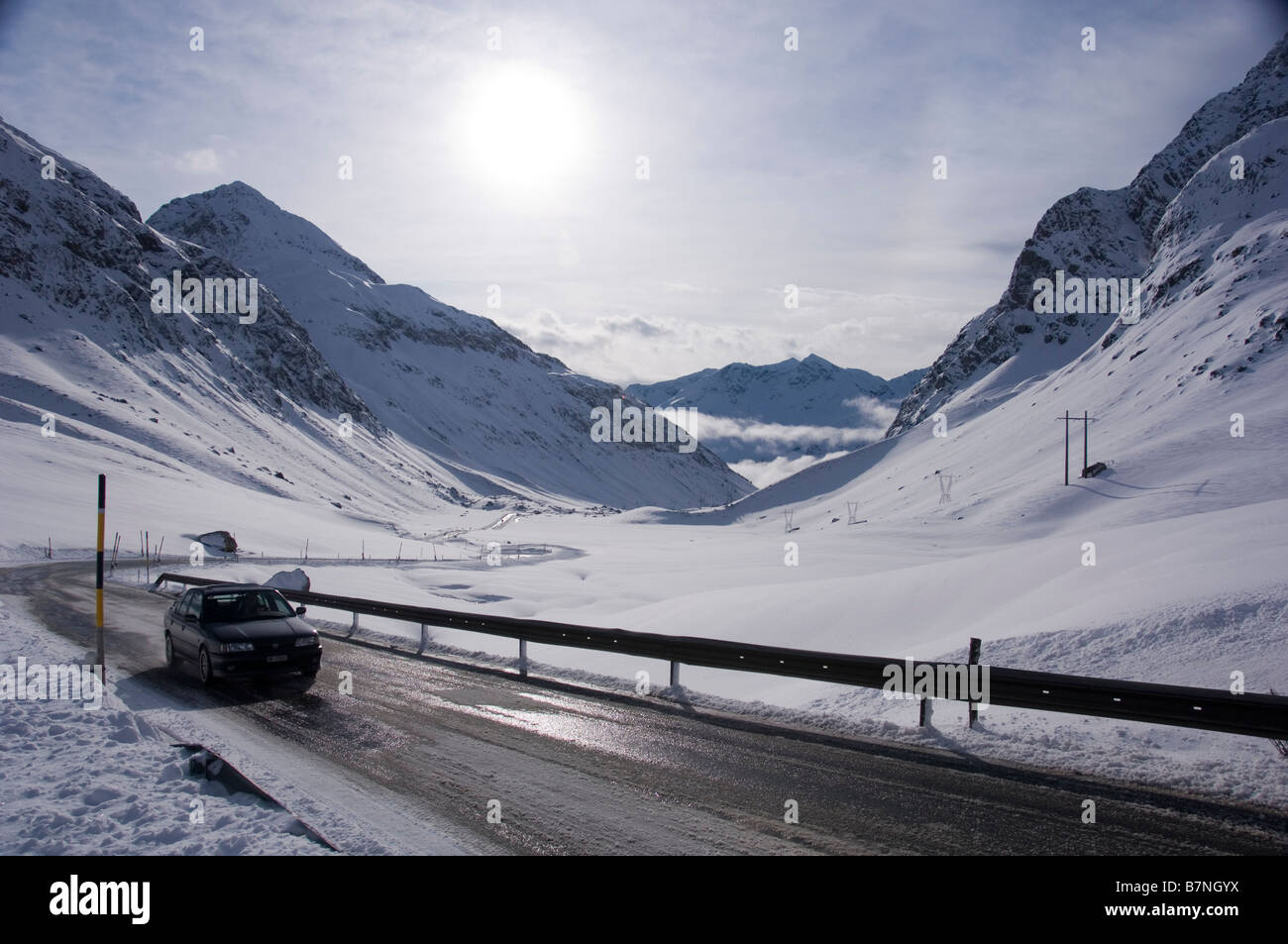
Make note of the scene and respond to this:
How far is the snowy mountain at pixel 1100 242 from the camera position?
172 m

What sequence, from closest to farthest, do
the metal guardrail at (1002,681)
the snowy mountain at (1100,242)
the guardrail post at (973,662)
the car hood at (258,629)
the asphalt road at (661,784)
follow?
1. the asphalt road at (661,784)
2. the metal guardrail at (1002,681)
3. the guardrail post at (973,662)
4. the car hood at (258,629)
5. the snowy mountain at (1100,242)

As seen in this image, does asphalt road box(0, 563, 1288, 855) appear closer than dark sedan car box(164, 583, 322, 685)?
Yes

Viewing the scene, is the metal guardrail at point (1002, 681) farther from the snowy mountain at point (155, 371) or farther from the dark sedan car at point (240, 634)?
the snowy mountain at point (155, 371)

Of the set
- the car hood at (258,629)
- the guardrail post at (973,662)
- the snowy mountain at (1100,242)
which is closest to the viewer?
the guardrail post at (973,662)

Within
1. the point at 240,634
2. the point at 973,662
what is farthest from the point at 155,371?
the point at 973,662

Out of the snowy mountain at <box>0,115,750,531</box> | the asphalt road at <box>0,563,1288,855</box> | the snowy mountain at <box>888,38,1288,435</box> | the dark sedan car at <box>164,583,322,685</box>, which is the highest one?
the snowy mountain at <box>888,38,1288,435</box>

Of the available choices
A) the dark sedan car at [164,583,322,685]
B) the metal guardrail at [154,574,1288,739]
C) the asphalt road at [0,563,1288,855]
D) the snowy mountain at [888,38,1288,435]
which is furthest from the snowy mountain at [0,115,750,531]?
the snowy mountain at [888,38,1288,435]

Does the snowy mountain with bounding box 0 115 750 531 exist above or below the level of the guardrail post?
above

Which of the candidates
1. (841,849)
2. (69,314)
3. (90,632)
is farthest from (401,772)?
(69,314)

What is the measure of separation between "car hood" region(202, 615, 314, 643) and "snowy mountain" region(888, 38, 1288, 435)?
171m

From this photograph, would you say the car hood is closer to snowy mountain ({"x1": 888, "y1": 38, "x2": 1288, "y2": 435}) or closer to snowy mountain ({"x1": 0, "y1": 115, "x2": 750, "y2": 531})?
snowy mountain ({"x1": 0, "y1": 115, "x2": 750, "y2": 531})

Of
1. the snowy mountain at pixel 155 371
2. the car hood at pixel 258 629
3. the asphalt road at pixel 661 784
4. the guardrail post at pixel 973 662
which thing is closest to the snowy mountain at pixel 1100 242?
the snowy mountain at pixel 155 371

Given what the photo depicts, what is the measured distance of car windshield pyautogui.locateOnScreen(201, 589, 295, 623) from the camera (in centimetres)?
1364
